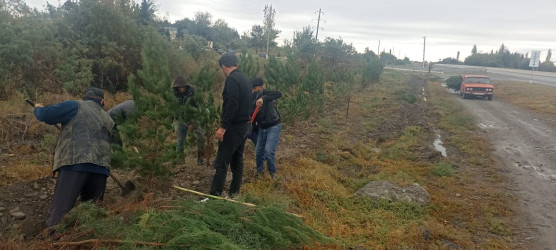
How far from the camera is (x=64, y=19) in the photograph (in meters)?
12.1

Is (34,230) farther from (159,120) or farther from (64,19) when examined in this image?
(64,19)

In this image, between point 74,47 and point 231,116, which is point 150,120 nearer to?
point 231,116

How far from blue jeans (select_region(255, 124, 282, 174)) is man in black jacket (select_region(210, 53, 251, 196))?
98 cm

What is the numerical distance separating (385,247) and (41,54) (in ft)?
34.5

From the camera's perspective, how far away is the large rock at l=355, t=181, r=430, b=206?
563cm

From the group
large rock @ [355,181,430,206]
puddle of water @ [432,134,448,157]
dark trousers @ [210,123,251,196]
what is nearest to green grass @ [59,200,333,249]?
dark trousers @ [210,123,251,196]

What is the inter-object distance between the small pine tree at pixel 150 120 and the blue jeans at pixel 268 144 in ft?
5.10

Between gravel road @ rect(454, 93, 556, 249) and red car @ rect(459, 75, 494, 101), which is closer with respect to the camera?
gravel road @ rect(454, 93, 556, 249)

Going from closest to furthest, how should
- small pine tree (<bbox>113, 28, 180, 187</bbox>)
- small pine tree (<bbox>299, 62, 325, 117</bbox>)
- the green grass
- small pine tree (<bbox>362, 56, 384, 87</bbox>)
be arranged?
the green grass → small pine tree (<bbox>113, 28, 180, 187</bbox>) → small pine tree (<bbox>299, 62, 325, 117</bbox>) → small pine tree (<bbox>362, 56, 384, 87</bbox>)

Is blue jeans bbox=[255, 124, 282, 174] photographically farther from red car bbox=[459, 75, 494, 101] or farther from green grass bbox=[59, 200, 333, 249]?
red car bbox=[459, 75, 494, 101]

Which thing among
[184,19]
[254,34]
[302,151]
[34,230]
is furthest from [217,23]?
[34,230]

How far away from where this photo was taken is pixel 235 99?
4.16 meters

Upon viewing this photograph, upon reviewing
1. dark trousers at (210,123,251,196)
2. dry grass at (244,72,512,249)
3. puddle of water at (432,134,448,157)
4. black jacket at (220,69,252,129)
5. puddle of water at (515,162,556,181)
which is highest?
black jacket at (220,69,252,129)

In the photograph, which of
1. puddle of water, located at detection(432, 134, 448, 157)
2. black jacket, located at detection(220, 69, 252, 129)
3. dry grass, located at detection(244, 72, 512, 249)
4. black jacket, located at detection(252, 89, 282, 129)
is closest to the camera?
black jacket, located at detection(220, 69, 252, 129)
